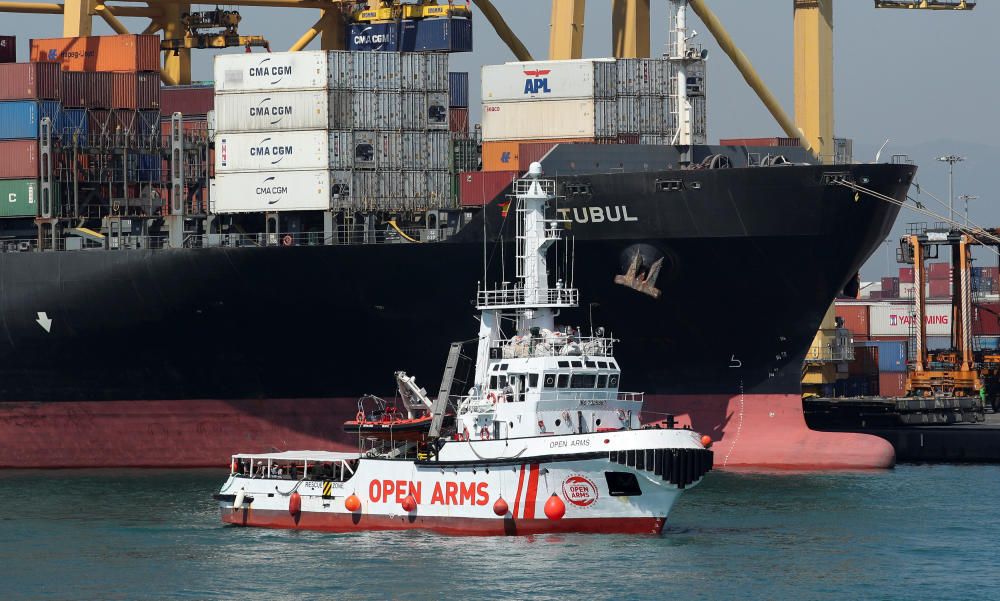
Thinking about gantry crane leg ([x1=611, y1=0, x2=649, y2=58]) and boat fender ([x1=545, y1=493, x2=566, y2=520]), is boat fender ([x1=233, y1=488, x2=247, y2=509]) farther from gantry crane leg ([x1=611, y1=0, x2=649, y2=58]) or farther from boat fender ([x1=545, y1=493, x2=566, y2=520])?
gantry crane leg ([x1=611, y1=0, x2=649, y2=58])

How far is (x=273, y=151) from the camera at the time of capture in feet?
168

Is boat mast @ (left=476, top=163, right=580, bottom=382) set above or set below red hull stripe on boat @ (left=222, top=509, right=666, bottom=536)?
above

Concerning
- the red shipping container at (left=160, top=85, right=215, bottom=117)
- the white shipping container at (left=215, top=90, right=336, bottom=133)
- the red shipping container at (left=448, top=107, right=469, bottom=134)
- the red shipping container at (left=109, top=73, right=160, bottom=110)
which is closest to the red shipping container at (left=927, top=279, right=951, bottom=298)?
the red shipping container at (left=448, top=107, right=469, bottom=134)

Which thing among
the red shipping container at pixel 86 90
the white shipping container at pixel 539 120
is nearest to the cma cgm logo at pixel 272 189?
the white shipping container at pixel 539 120

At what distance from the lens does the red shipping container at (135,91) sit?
55906 mm

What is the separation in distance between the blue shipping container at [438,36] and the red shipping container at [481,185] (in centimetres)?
835

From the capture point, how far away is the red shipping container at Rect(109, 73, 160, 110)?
55.9 m

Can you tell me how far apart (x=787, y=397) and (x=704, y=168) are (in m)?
6.91

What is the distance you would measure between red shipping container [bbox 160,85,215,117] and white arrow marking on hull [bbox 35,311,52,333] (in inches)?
333

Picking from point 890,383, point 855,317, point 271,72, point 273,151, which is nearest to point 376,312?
point 273,151

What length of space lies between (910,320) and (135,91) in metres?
45.1

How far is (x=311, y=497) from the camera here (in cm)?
3984

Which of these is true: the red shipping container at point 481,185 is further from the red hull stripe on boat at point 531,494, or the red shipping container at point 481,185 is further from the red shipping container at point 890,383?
the red shipping container at point 890,383

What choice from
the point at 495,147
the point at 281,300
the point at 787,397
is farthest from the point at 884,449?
the point at 281,300
